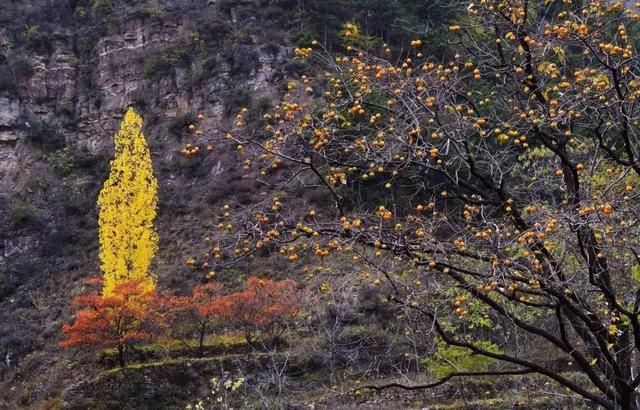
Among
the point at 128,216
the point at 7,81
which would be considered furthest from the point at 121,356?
the point at 7,81

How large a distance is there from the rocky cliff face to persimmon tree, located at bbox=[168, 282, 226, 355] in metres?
4.56

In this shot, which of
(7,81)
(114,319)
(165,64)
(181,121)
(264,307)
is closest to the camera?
(114,319)

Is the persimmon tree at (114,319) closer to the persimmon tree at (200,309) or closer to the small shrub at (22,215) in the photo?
the persimmon tree at (200,309)

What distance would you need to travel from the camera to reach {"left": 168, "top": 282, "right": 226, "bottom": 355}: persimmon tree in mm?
18252

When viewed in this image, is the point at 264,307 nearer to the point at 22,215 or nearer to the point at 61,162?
the point at 22,215

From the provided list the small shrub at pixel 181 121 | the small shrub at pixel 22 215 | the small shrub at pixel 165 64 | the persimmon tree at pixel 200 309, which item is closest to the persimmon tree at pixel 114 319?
the persimmon tree at pixel 200 309

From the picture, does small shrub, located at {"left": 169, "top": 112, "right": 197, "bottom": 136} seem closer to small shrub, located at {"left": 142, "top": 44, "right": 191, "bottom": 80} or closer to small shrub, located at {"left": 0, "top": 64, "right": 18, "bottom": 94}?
small shrub, located at {"left": 142, "top": 44, "right": 191, "bottom": 80}

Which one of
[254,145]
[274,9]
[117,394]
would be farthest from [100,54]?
[254,145]

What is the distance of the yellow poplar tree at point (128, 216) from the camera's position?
20.6 metres

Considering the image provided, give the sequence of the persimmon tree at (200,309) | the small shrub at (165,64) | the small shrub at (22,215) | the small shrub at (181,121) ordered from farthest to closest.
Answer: the small shrub at (165,64) < the small shrub at (181,121) < the small shrub at (22,215) < the persimmon tree at (200,309)

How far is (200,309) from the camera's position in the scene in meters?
18.2

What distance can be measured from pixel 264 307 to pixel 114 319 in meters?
4.23

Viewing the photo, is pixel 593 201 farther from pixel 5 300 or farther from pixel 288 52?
pixel 288 52

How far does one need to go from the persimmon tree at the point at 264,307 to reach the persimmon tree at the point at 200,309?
337 mm
